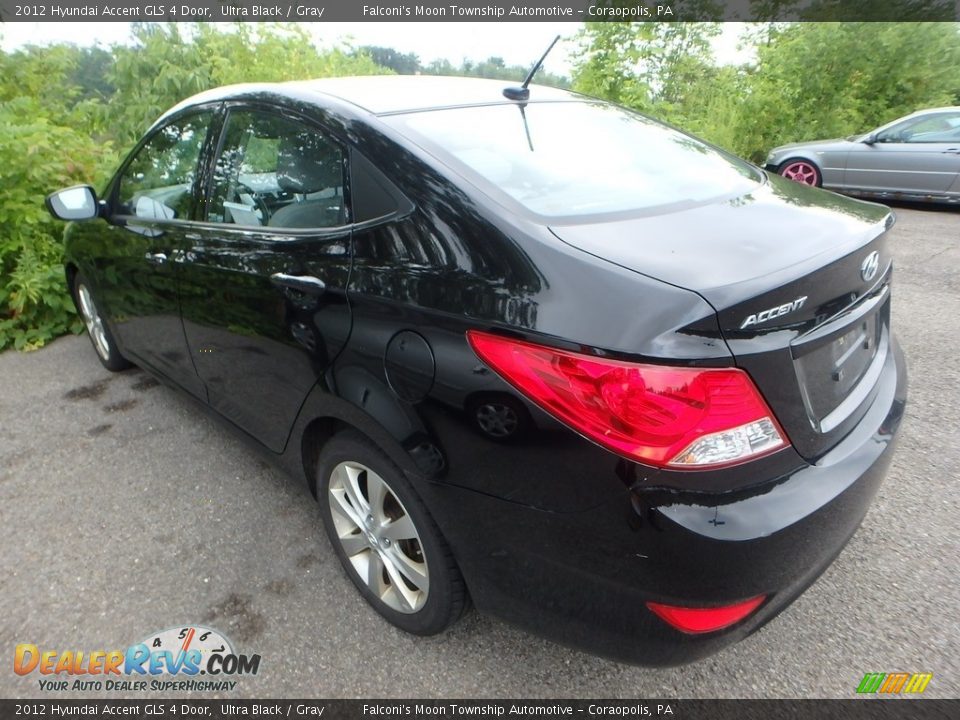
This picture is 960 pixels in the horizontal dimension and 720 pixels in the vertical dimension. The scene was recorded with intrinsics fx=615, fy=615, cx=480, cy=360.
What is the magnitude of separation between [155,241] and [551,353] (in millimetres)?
2144

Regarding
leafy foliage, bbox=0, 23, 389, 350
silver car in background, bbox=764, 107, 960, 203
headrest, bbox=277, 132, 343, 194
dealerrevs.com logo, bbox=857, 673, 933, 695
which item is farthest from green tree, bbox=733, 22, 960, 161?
dealerrevs.com logo, bbox=857, 673, 933, 695

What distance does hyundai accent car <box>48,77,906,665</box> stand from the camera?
1304 mm

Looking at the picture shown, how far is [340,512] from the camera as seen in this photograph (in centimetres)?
210

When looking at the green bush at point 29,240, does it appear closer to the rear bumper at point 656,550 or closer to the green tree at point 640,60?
the rear bumper at point 656,550

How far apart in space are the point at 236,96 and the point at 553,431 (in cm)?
196

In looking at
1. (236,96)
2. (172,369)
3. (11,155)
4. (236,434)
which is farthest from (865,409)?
(11,155)

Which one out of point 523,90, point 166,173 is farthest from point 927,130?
point 166,173

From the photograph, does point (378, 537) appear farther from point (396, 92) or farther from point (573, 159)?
point (396, 92)

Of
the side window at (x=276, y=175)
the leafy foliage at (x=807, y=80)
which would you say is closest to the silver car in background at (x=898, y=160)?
the leafy foliage at (x=807, y=80)

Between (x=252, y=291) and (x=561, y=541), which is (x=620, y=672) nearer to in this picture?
(x=561, y=541)

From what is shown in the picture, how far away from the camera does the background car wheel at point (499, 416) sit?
1.38m

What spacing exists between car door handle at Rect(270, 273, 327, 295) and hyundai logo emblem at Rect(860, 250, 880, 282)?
1.48 metres

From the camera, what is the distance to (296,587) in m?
2.21

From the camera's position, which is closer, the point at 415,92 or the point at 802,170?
the point at 415,92
